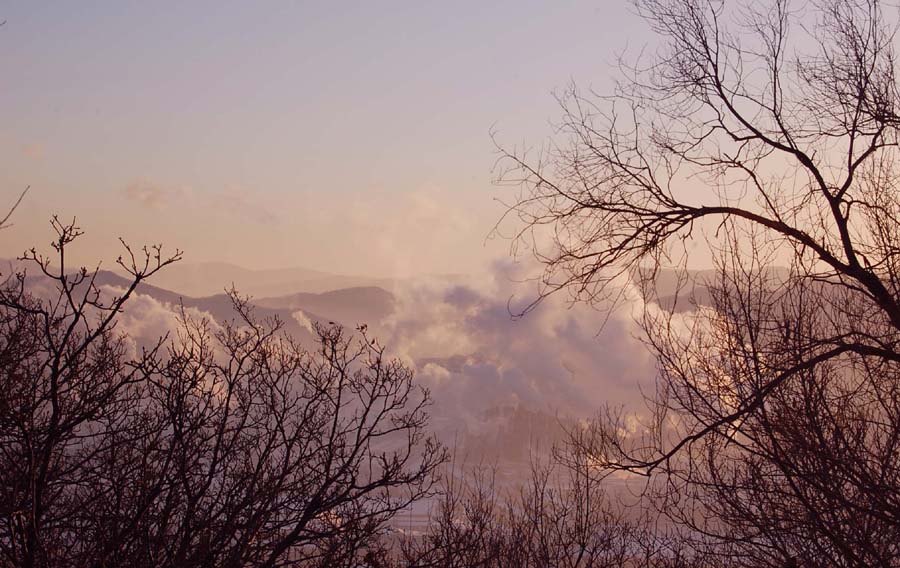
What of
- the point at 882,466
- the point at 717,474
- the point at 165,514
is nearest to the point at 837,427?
the point at 882,466

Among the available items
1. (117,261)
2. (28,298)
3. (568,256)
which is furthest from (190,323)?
(568,256)

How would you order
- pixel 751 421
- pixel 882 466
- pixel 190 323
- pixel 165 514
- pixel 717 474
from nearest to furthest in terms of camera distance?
pixel 165 514 < pixel 882 466 < pixel 751 421 < pixel 717 474 < pixel 190 323

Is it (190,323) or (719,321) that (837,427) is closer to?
(719,321)

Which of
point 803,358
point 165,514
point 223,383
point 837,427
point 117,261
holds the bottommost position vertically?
point 165,514

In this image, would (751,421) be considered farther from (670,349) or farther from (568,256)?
(568,256)

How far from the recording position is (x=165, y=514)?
5570 mm

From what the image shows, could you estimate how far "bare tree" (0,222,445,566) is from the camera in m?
4.94

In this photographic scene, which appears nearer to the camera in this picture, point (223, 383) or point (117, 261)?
point (117, 261)

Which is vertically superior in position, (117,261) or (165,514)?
(117,261)

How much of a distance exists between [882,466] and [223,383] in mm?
6649

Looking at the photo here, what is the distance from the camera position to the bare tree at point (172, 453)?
4.94 metres

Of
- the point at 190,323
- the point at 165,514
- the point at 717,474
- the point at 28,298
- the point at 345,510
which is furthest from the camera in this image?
the point at 190,323

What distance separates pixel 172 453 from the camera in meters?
5.84

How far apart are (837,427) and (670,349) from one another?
1628 mm
